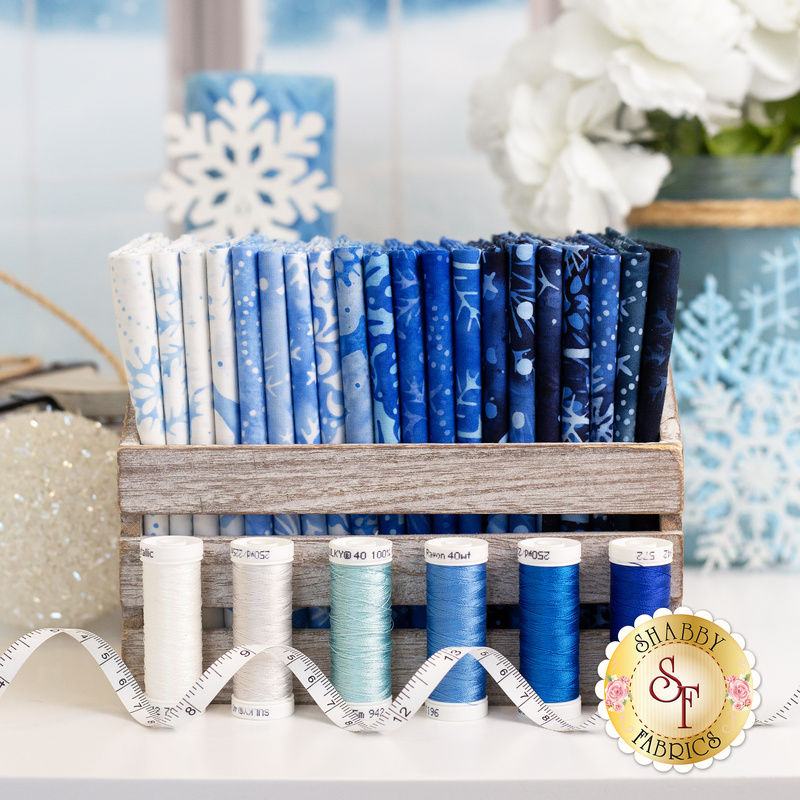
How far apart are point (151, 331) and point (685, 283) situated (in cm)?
52

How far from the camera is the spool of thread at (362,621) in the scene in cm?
56

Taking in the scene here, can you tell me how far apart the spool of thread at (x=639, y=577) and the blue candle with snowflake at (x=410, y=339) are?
15 centimetres

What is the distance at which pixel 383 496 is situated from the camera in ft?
1.95

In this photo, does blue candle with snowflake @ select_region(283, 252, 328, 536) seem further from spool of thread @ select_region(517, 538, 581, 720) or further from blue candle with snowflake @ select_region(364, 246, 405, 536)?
spool of thread @ select_region(517, 538, 581, 720)

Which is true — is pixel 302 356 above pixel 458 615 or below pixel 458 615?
above

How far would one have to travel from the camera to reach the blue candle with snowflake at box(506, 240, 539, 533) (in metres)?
0.58

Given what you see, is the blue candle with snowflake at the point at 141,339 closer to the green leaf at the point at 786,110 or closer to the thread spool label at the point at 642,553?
the thread spool label at the point at 642,553

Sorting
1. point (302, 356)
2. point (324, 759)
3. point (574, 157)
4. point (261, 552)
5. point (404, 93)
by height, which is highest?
point (404, 93)

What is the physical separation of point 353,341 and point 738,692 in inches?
12.6

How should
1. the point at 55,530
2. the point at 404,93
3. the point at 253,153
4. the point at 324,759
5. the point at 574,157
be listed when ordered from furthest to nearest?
the point at 404,93 < the point at 253,153 < the point at 574,157 < the point at 55,530 < the point at 324,759

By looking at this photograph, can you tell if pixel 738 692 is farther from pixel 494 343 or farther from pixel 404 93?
pixel 404 93

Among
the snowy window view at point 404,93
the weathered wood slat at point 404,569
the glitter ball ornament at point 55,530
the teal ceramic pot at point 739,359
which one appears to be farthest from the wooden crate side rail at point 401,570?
the snowy window view at point 404,93

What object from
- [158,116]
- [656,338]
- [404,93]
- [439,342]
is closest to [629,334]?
[656,338]

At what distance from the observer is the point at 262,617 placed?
571mm
